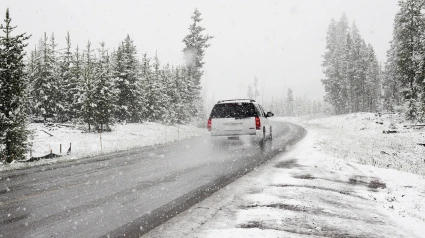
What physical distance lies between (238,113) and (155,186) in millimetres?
7483

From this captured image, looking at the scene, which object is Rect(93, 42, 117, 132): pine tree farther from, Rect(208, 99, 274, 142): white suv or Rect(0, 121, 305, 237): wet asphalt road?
Rect(0, 121, 305, 237): wet asphalt road

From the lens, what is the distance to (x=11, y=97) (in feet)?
53.2

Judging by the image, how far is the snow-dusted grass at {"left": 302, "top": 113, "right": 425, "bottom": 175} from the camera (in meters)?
13.5

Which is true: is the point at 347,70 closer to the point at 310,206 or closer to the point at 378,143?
the point at 378,143

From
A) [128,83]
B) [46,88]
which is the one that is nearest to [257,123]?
[128,83]

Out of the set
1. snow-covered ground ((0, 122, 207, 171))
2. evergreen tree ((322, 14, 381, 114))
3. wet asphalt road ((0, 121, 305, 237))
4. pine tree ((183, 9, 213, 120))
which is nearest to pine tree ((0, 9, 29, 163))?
snow-covered ground ((0, 122, 207, 171))

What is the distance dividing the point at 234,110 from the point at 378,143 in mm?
11096

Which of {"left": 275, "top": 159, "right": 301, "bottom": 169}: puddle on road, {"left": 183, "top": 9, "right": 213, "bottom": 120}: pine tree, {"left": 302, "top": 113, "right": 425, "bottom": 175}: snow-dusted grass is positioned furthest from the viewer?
{"left": 183, "top": 9, "right": 213, "bottom": 120}: pine tree

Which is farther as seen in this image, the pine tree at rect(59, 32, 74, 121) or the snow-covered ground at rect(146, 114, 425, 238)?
the pine tree at rect(59, 32, 74, 121)

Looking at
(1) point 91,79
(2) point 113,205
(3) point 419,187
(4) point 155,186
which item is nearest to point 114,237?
(2) point 113,205

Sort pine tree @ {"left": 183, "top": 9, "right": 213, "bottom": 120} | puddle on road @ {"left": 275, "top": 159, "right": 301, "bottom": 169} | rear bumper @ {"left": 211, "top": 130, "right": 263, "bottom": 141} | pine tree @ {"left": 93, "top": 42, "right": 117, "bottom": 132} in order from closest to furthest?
puddle on road @ {"left": 275, "top": 159, "right": 301, "bottom": 169} → rear bumper @ {"left": 211, "top": 130, "right": 263, "bottom": 141} → pine tree @ {"left": 93, "top": 42, "right": 117, "bottom": 132} → pine tree @ {"left": 183, "top": 9, "right": 213, "bottom": 120}

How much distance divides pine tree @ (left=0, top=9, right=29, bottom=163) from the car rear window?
9.61 meters

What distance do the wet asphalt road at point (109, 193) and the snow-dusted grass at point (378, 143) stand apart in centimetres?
477

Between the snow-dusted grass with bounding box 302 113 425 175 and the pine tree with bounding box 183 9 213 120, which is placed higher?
the pine tree with bounding box 183 9 213 120
